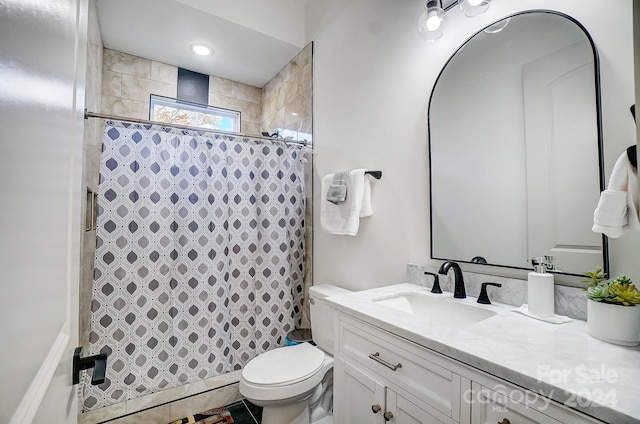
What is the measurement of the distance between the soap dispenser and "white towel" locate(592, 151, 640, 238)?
0.22 meters

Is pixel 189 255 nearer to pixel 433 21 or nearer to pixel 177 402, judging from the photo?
pixel 177 402

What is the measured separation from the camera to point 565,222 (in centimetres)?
103

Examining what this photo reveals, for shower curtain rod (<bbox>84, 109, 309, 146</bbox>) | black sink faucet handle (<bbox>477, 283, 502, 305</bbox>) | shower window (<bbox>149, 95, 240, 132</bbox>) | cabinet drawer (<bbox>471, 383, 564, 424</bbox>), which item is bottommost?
cabinet drawer (<bbox>471, 383, 564, 424</bbox>)

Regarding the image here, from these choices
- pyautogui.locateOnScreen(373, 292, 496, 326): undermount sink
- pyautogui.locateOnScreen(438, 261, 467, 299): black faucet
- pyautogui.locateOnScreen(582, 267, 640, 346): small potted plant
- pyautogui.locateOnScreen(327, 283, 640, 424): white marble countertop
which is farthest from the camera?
pyautogui.locateOnScreen(438, 261, 467, 299): black faucet

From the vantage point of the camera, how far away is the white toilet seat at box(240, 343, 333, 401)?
1451 millimetres

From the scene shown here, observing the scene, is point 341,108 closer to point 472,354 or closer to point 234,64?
point 234,64

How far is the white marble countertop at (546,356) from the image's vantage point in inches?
22.0

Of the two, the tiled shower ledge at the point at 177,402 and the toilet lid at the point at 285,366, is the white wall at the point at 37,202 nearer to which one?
the toilet lid at the point at 285,366

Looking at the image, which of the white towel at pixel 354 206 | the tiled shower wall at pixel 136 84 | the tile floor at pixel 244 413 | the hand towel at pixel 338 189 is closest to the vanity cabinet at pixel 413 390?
the white towel at pixel 354 206

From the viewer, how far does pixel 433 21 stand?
1.31 m

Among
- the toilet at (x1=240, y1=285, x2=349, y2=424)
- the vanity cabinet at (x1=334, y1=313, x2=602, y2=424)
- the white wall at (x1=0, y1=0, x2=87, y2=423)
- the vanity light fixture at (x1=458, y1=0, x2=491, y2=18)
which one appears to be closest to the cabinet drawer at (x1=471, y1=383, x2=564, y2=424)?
the vanity cabinet at (x1=334, y1=313, x2=602, y2=424)

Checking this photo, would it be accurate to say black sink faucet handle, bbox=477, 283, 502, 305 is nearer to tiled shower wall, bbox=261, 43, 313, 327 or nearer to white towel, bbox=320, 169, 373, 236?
white towel, bbox=320, 169, 373, 236

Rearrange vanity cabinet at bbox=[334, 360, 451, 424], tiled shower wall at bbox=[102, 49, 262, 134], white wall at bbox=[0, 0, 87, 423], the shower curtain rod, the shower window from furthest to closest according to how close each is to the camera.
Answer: the shower window
tiled shower wall at bbox=[102, 49, 262, 134]
the shower curtain rod
vanity cabinet at bbox=[334, 360, 451, 424]
white wall at bbox=[0, 0, 87, 423]

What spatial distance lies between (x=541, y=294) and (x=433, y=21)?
1.17 metres
